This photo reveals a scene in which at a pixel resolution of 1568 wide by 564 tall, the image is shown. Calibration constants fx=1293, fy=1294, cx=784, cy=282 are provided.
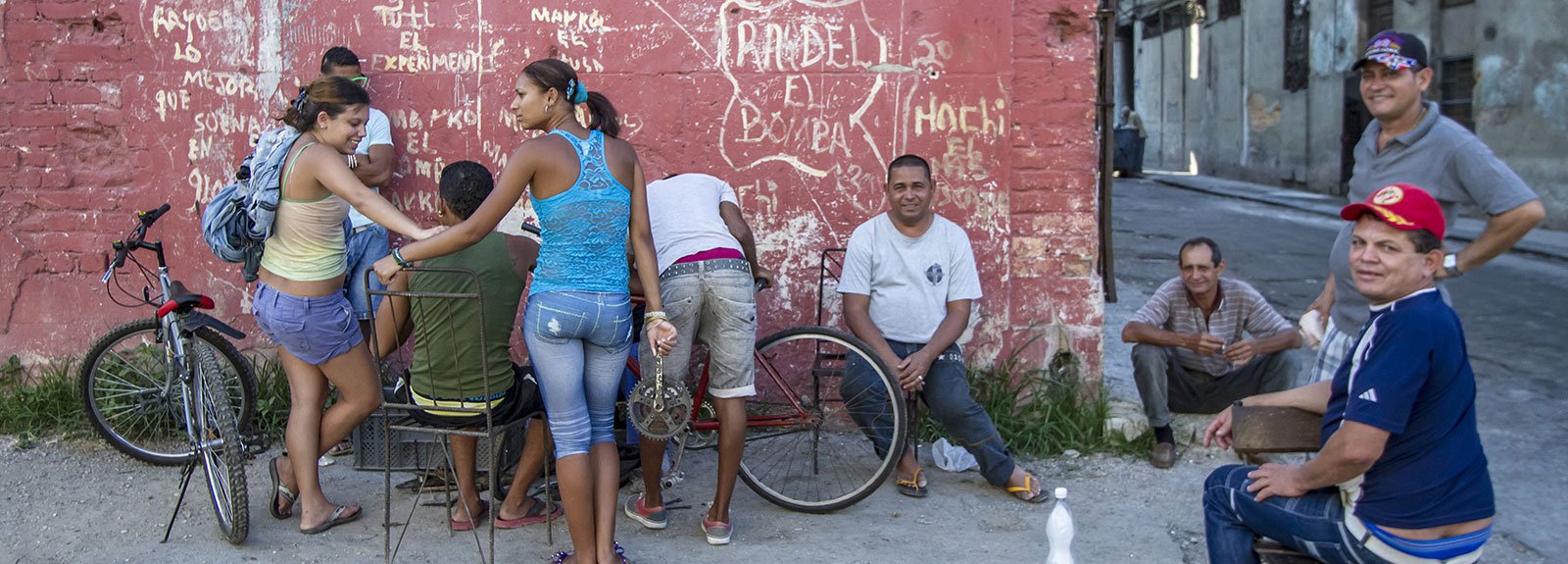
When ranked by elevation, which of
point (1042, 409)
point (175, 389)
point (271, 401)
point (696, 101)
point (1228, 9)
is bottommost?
A: point (1042, 409)

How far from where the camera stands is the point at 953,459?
5270 millimetres

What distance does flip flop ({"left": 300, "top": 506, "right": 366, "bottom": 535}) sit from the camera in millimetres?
4566

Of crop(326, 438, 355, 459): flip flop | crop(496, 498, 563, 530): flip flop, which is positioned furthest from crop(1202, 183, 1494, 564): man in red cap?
crop(326, 438, 355, 459): flip flop

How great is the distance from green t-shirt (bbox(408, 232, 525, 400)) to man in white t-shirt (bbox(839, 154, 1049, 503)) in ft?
4.43

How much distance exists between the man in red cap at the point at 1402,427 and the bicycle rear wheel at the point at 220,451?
3.33 m

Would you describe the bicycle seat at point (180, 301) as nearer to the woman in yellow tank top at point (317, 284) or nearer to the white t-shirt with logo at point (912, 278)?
the woman in yellow tank top at point (317, 284)

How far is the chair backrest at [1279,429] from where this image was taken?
10.8 ft

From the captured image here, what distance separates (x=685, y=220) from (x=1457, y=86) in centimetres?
1338

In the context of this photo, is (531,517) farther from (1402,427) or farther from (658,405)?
(1402,427)

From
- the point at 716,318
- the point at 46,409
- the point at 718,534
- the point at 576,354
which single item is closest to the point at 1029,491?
the point at 718,534

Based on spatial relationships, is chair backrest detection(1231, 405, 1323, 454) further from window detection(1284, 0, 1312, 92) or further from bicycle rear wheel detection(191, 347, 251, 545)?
window detection(1284, 0, 1312, 92)

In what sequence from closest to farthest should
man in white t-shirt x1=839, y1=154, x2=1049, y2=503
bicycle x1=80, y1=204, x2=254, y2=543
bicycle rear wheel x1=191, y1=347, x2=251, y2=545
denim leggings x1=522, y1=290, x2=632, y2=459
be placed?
denim leggings x1=522, y1=290, x2=632, y2=459, bicycle rear wheel x1=191, y1=347, x2=251, y2=545, bicycle x1=80, y1=204, x2=254, y2=543, man in white t-shirt x1=839, y1=154, x2=1049, y2=503

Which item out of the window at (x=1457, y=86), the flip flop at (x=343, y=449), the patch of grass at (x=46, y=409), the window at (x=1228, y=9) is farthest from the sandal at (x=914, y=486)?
the window at (x=1228, y=9)

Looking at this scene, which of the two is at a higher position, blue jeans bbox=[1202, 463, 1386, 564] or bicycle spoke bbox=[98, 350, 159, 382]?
bicycle spoke bbox=[98, 350, 159, 382]
